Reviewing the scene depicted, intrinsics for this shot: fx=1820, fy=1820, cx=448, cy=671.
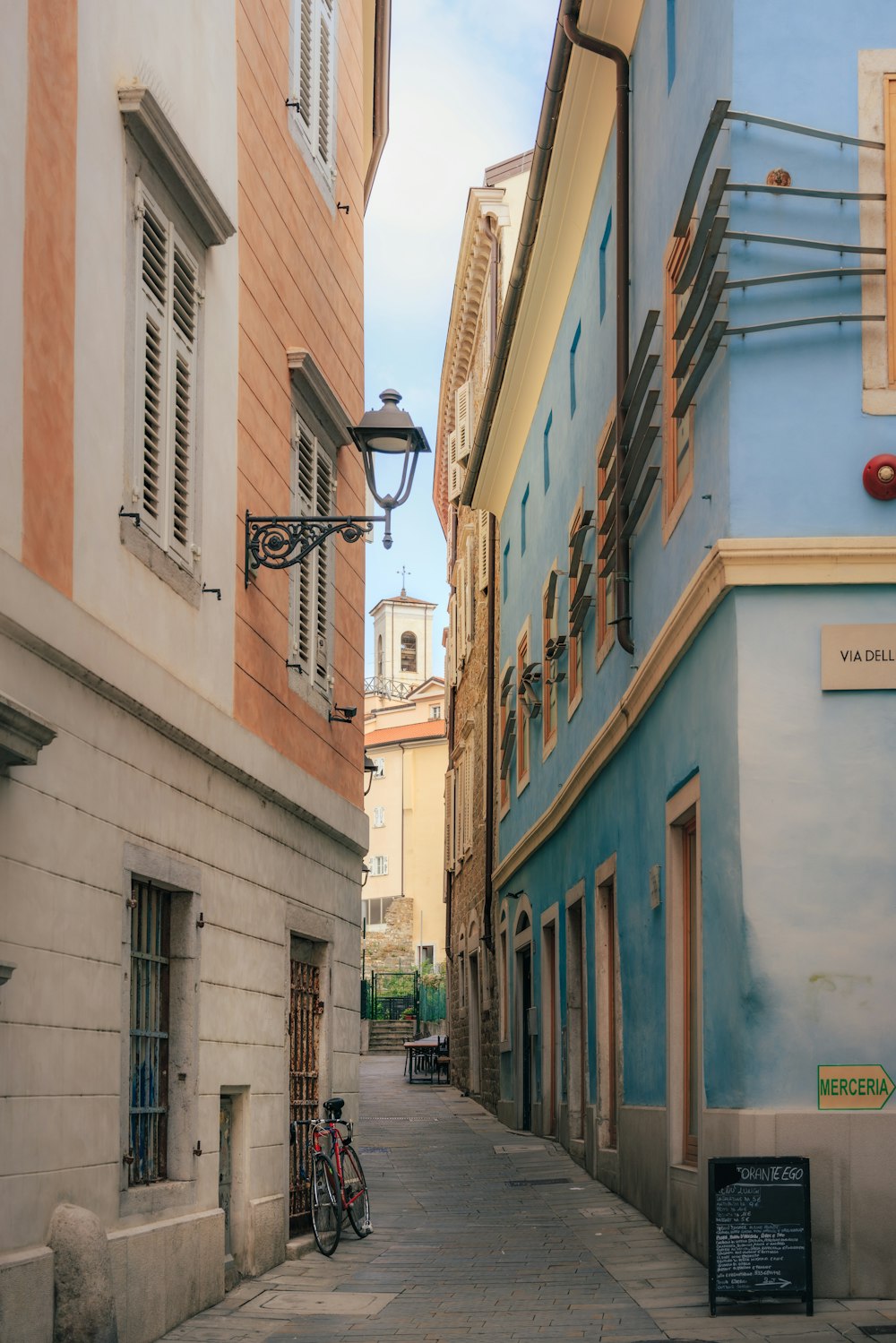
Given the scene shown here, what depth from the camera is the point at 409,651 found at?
4786 inches

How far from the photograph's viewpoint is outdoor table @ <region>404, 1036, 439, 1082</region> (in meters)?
34.9

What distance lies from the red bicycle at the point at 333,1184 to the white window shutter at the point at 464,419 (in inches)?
861

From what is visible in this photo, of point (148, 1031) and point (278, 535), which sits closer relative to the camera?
point (148, 1031)

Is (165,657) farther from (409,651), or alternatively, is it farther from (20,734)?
(409,651)

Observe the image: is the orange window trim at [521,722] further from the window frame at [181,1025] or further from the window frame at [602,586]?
the window frame at [181,1025]

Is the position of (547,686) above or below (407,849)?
below

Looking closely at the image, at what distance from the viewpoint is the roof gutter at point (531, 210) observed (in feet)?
50.8

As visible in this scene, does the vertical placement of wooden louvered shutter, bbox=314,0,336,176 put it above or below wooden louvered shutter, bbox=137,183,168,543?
above

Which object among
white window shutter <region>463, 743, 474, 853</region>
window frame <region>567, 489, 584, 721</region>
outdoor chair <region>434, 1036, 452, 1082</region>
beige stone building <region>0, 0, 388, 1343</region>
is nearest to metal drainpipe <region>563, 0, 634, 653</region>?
beige stone building <region>0, 0, 388, 1343</region>

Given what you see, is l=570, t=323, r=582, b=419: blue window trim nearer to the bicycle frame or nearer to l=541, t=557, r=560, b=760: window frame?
l=541, t=557, r=560, b=760: window frame

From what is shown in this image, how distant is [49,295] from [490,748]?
2066cm

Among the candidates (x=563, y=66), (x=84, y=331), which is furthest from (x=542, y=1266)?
(x=563, y=66)

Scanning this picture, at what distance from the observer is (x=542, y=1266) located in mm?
11094

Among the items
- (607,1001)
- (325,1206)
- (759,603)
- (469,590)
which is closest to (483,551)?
(469,590)
